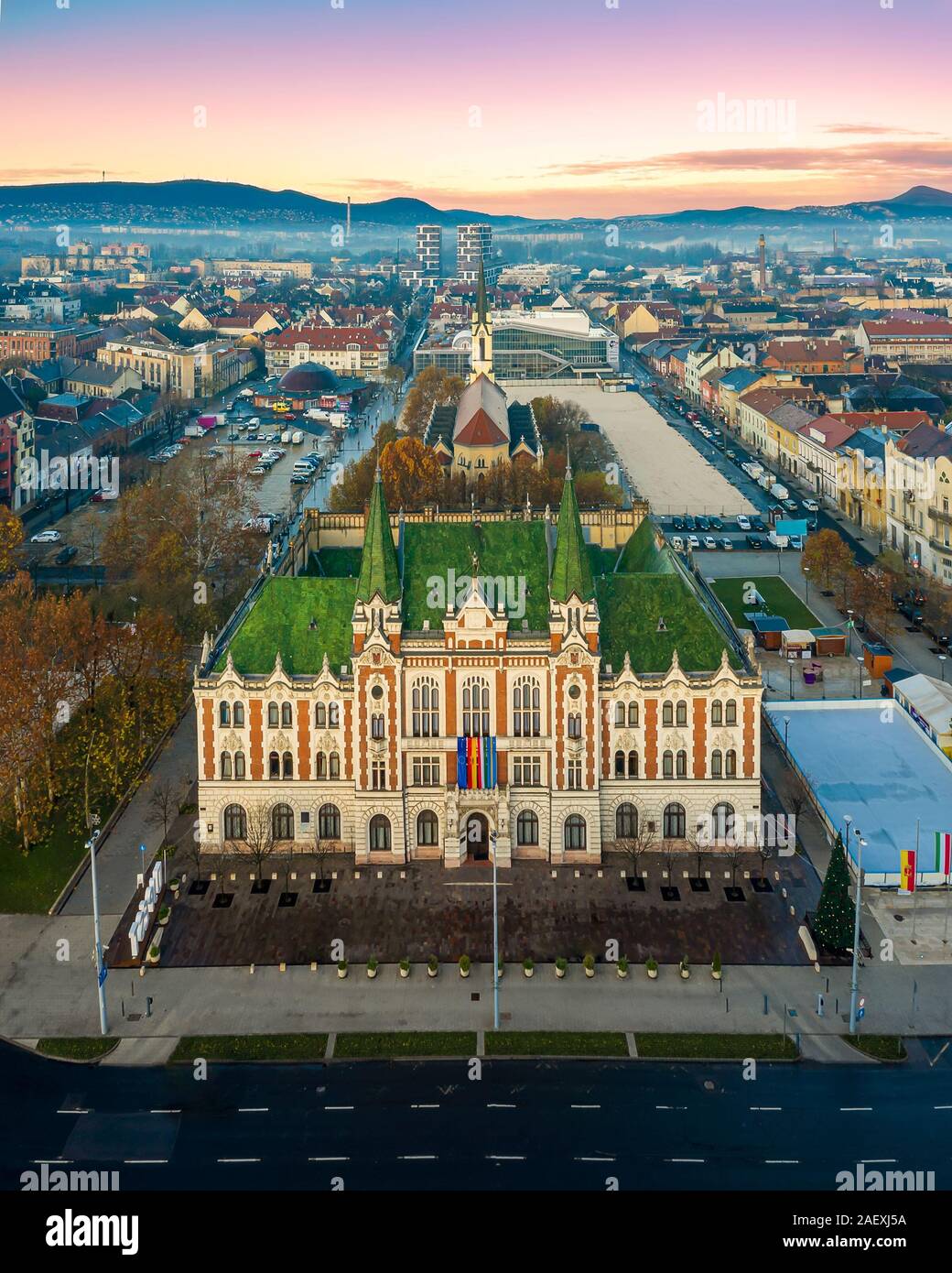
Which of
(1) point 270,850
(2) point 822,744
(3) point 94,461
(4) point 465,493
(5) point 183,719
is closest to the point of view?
(1) point 270,850

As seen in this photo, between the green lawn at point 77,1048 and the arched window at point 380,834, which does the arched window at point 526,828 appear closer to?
the arched window at point 380,834

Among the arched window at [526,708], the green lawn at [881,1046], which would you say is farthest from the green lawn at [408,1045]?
the arched window at [526,708]

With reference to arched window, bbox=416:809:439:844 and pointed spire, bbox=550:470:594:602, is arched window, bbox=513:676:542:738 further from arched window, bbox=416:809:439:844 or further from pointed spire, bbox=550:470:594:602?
arched window, bbox=416:809:439:844

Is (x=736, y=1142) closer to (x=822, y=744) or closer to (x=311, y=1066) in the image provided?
(x=311, y=1066)

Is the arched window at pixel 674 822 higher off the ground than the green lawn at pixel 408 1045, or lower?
higher

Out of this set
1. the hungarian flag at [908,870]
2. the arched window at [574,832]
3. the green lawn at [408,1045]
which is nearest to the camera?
the green lawn at [408,1045]

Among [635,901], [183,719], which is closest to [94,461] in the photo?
[183,719]
